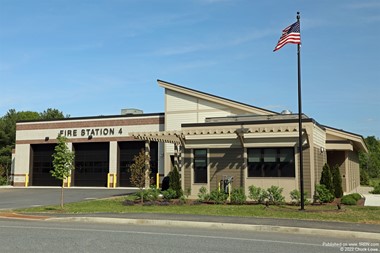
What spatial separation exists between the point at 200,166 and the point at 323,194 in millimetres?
6899

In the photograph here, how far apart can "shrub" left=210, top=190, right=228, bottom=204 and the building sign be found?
1944cm

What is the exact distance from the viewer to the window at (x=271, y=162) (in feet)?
72.0

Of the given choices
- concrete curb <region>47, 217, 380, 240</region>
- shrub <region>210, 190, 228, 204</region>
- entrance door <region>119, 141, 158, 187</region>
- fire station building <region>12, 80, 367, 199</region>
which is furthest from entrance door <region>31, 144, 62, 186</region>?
concrete curb <region>47, 217, 380, 240</region>

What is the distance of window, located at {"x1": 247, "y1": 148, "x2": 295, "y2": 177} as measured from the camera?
72.0 ft

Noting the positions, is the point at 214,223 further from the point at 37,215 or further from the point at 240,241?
the point at 37,215

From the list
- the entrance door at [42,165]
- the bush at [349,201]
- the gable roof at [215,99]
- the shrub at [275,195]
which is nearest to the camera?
the bush at [349,201]

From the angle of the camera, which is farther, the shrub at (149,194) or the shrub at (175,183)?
the shrub at (175,183)

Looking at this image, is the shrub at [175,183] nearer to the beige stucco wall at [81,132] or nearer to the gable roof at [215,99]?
the gable roof at [215,99]

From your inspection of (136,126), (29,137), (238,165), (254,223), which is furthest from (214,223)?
(29,137)

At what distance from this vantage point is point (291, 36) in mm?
17844

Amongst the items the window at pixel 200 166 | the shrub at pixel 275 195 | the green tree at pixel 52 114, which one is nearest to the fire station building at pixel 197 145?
the window at pixel 200 166

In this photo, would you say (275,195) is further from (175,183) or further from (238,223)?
(238,223)

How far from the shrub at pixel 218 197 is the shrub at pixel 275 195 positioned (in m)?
2.25

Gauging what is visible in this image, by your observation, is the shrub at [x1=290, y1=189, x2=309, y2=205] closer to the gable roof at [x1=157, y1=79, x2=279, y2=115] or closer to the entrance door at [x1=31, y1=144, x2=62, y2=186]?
the gable roof at [x1=157, y1=79, x2=279, y2=115]
